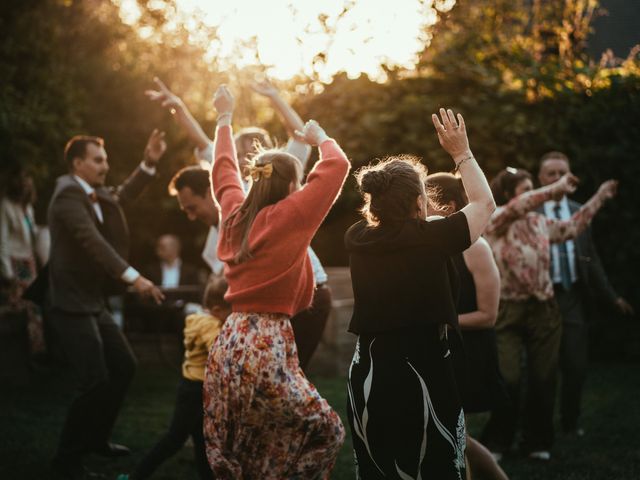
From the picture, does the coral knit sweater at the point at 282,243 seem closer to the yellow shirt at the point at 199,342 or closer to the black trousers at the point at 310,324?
the black trousers at the point at 310,324

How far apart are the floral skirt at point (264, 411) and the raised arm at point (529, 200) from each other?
249 cm

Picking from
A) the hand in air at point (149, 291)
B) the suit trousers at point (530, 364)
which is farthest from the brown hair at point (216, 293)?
the suit trousers at point (530, 364)

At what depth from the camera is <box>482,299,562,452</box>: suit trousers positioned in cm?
609

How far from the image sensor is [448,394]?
11.1 ft

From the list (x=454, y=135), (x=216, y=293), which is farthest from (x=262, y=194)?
(x=216, y=293)

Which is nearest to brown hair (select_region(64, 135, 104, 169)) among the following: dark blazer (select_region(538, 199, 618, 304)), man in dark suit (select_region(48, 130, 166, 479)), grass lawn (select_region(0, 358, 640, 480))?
man in dark suit (select_region(48, 130, 166, 479))

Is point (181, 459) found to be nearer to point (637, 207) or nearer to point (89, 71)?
point (637, 207)

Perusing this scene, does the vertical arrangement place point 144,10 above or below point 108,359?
above

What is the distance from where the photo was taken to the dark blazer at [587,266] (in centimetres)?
698

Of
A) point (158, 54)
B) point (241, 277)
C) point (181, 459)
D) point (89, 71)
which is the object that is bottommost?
point (181, 459)

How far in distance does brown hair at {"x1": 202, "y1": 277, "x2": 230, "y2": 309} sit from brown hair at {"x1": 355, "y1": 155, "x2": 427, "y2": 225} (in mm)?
1582

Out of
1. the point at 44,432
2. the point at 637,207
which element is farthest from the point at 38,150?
the point at 637,207

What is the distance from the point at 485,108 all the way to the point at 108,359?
6305 millimetres

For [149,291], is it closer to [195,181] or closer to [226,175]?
[195,181]
